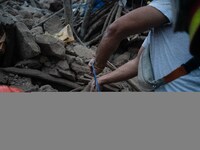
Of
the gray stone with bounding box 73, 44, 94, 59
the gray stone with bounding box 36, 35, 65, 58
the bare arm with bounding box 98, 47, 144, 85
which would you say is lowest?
the gray stone with bounding box 73, 44, 94, 59

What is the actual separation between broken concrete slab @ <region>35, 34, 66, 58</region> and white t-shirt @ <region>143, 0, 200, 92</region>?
141 inches

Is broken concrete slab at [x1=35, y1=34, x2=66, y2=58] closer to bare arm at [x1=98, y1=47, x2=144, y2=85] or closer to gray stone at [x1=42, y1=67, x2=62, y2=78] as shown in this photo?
gray stone at [x1=42, y1=67, x2=62, y2=78]

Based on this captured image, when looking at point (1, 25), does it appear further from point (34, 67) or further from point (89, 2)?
point (89, 2)

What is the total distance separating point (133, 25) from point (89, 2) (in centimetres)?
599

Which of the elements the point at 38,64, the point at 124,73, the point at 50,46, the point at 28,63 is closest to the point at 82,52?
the point at 50,46

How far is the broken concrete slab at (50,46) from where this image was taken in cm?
550

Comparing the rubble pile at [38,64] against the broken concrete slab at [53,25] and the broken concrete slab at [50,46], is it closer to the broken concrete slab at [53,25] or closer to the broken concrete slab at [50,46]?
the broken concrete slab at [50,46]

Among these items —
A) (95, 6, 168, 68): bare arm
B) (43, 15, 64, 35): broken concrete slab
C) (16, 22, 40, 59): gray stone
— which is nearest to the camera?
(95, 6, 168, 68): bare arm

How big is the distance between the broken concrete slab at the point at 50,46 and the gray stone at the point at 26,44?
0.41 feet

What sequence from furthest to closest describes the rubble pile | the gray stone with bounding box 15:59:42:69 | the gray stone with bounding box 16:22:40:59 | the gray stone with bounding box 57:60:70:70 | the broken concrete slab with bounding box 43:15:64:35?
the broken concrete slab with bounding box 43:15:64:35 < the gray stone with bounding box 57:60:70:70 < the gray stone with bounding box 15:59:42:69 < the gray stone with bounding box 16:22:40:59 < the rubble pile

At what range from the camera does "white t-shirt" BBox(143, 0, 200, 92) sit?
1885 millimetres

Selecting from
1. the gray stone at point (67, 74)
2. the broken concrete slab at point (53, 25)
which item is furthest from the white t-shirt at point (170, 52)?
the broken concrete slab at point (53, 25)

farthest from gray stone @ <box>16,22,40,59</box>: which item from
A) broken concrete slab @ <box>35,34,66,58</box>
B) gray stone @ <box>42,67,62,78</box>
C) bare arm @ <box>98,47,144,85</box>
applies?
bare arm @ <box>98,47,144,85</box>

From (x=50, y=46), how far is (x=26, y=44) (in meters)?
0.38
